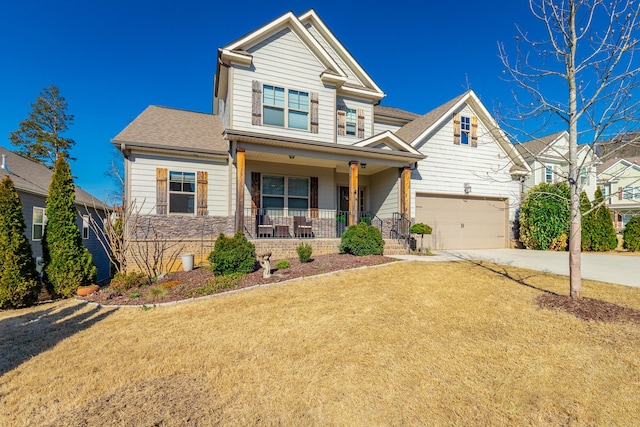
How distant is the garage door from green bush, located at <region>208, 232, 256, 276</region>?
7867 millimetres

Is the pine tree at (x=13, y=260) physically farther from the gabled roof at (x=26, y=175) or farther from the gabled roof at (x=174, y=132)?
the gabled roof at (x=174, y=132)

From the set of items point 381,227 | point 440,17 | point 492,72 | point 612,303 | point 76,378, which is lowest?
point 76,378

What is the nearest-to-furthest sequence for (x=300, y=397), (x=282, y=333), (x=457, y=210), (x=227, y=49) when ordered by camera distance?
(x=300, y=397) → (x=282, y=333) → (x=227, y=49) → (x=457, y=210)

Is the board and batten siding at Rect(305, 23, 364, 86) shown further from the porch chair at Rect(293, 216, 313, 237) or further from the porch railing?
the porch chair at Rect(293, 216, 313, 237)

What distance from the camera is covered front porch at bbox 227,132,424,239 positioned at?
1121 cm

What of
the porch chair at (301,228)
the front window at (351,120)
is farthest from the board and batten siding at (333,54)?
the porch chair at (301,228)

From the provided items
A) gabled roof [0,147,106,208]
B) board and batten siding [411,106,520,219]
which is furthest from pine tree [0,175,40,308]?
board and batten siding [411,106,520,219]

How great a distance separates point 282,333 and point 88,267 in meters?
6.89

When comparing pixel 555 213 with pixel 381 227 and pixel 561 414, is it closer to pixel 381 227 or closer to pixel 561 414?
pixel 381 227

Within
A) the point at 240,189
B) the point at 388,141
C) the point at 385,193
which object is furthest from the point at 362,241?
the point at 388,141

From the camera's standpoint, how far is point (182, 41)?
669 inches

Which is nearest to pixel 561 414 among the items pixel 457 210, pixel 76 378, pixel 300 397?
pixel 300 397

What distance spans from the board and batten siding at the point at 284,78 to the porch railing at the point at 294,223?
118 inches

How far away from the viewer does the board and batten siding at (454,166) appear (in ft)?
44.2
